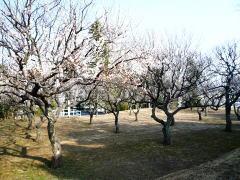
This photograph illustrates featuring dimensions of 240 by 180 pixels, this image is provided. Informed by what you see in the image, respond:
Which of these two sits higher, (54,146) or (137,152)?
(54,146)

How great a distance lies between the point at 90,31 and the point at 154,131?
18753 mm

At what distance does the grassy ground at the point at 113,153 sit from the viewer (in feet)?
72.4

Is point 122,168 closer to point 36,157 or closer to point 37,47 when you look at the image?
point 36,157

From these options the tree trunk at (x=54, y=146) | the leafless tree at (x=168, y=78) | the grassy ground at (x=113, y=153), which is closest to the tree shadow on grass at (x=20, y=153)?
the grassy ground at (x=113, y=153)

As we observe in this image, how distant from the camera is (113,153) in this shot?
2706 cm

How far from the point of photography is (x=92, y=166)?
23.5 metres

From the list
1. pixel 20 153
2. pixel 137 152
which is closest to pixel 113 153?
pixel 137 152

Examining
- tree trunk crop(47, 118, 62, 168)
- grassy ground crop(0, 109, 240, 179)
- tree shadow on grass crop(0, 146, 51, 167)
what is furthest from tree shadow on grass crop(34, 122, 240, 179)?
tree shadow on grass crop(0, 146, 51, 167)

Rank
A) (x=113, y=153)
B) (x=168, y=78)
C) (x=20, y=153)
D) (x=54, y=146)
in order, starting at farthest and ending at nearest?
(x=168, y=78), (x=20, y=153), (x=113, y=153), (x=54, y=146)

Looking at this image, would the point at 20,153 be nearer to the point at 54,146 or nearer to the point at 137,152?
the point at 54,146

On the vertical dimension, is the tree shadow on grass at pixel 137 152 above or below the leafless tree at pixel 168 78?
below

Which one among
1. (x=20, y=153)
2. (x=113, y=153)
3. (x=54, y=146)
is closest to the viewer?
(x=54, y=146)

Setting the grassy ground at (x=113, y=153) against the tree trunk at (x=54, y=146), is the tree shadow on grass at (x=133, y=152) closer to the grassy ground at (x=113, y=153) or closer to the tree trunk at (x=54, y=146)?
the grassy ground at (x=113, y=153)

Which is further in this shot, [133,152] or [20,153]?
[20,153]
